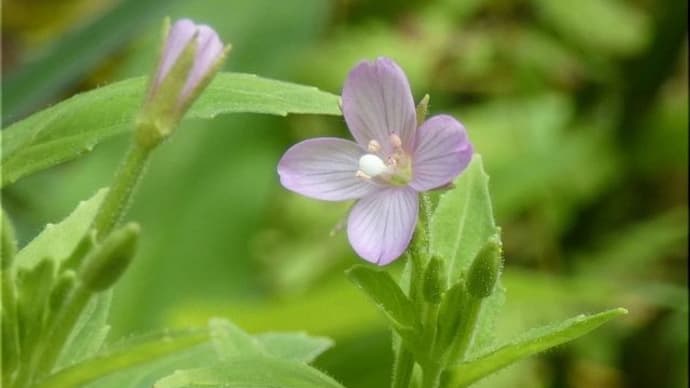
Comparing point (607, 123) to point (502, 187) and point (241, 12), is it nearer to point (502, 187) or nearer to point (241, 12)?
point (502, 187)

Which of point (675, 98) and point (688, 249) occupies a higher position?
point (675, 98)

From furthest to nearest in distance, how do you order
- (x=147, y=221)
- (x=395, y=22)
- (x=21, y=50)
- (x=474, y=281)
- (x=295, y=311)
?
(x=21, y=50) < (x=395, y=22) < (x=147, y=221) < (x=295, y=311) < (x=474, y=281)

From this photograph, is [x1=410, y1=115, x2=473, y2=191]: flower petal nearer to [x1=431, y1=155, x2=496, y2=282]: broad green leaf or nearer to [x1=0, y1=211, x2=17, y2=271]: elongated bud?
[x1=431, y1=155, x2=496, y2=282]: broad green leaf

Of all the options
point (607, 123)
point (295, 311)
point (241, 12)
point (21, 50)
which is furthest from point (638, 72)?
point (21, 50)

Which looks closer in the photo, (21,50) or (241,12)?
(241,12)

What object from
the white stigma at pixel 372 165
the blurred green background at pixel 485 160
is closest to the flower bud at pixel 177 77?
the white stigma at pixel 372 165

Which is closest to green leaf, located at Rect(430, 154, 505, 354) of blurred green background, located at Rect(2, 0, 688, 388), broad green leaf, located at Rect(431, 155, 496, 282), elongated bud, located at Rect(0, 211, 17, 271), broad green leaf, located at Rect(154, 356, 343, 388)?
broad green leaf, located at Rect(431, 155, 496, 282)
